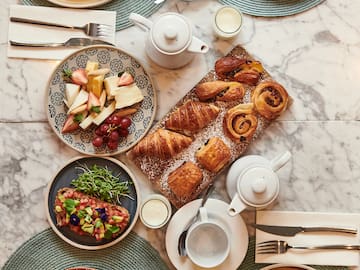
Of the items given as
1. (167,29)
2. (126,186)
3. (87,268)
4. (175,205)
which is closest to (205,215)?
(175,205)

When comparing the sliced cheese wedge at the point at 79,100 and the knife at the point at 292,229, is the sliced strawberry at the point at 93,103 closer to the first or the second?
the sliced cheese wedge at the point at 79,100

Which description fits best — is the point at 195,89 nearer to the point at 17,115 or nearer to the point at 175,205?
the point at 175,205

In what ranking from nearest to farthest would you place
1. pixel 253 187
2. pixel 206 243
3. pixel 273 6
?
pixel 253 187, pixel 206 243, pixel 273 6

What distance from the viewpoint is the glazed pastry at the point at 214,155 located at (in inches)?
78.3

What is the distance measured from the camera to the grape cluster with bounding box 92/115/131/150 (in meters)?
Answer: 2.00

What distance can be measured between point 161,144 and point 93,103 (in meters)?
0.23

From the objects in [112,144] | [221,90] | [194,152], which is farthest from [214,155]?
[112,144]

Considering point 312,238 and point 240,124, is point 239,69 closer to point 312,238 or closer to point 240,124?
point 240,124

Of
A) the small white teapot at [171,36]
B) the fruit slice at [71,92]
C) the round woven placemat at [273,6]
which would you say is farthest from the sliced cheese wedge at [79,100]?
the round woven placemat at [273,6]

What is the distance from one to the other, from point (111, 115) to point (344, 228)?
29.2 inches

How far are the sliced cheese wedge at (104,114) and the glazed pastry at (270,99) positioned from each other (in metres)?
0.41

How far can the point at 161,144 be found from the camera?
6.55ft

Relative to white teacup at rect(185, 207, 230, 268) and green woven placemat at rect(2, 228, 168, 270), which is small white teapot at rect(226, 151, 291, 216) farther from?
green woven placemat at rect(2, 228, 168, 270)

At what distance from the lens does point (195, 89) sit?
205 centimetres
